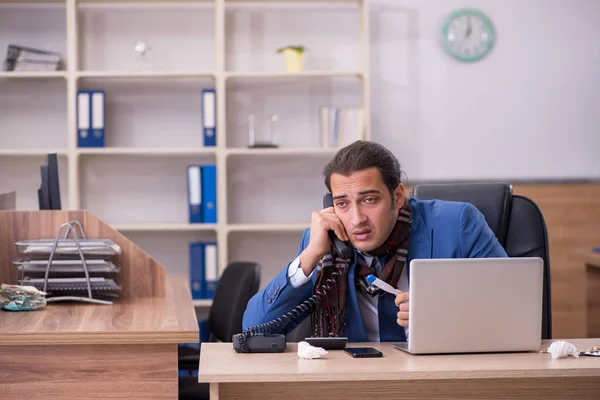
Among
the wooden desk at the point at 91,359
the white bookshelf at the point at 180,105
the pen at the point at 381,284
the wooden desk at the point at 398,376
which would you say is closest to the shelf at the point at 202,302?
the white bookshelf at the point at 180,105

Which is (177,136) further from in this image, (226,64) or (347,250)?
(347,250)

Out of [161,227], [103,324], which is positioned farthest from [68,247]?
[161,227]

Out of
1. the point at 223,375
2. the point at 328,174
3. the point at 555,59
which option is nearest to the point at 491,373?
the point at 223,375

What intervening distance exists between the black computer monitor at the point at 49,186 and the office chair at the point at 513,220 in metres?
1.48

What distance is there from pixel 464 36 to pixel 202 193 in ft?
5.95

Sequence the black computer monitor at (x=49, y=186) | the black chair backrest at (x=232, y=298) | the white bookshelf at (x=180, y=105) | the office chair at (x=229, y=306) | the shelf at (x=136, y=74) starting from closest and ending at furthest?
1. the black computer monitor at (x=49, y=186)
2. the office chair at (x=229, y=306)
3. the black chair backrest at (x=232, y=298)
4. the shelf at (x=136, y=74)
5. the white bookshelf at (x=180, y=105)

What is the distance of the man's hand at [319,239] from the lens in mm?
2287

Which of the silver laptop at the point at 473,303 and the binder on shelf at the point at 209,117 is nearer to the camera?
the silver laptop at the point at 473,303

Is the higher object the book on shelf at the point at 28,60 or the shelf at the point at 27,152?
the book on shelf at the point at 28,60

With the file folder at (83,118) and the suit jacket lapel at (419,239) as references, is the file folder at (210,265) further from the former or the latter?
the suit jacket lapel at (419,239)

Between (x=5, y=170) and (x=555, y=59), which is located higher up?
(x=555, y=59)

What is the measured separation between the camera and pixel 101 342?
2.32 m

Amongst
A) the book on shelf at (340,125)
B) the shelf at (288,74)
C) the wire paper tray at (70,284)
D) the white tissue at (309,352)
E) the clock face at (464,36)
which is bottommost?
the white tissue at (309,352)

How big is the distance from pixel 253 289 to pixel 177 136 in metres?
1.95
